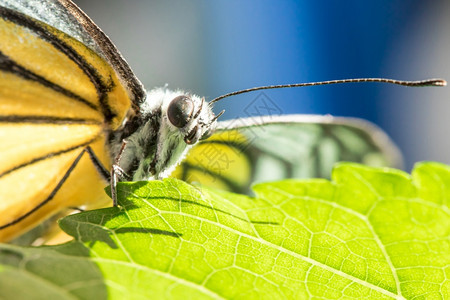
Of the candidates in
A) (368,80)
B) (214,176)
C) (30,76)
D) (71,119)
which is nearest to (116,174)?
(71,119)

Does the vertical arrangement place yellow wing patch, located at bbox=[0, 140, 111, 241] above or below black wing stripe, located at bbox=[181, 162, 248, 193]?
below

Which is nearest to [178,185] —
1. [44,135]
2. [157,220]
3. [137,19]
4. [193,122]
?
[157,220]

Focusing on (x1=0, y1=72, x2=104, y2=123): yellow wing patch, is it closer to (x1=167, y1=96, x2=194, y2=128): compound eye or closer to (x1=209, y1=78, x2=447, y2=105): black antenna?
(x1=167, y1=96, x2=194, y2=128): compound eye

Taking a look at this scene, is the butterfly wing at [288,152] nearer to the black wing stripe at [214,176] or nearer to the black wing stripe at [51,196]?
the black wing stripe at [214,176]

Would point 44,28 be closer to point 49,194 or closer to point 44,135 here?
point 44,135

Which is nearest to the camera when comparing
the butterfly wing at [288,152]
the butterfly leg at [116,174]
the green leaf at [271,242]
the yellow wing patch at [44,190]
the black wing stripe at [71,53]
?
the green leaf at [271,242]

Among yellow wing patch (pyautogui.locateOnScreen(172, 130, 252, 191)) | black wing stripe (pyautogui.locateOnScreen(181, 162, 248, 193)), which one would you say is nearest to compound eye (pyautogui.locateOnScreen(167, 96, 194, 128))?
yellow wing patch (pyautogui.locateOnScreen(172, 130, 252, 191))

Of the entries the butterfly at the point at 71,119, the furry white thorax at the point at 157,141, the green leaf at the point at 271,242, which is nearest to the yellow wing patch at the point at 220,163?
the butterfly at the point at 71,119
